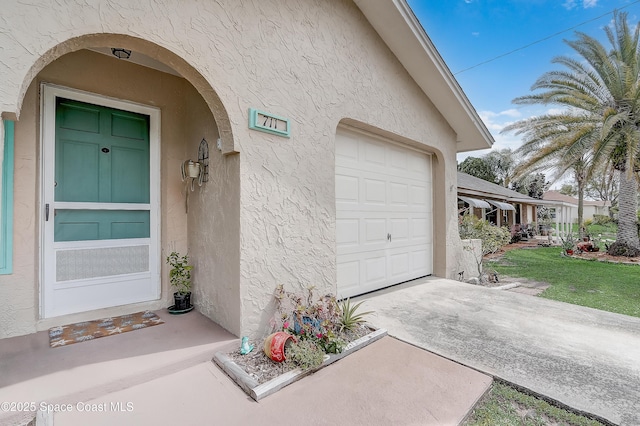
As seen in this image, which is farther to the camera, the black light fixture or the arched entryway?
the black light fixture

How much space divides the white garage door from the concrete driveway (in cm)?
69

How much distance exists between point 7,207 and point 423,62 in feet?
23.5

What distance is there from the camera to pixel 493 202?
20406 millimetres

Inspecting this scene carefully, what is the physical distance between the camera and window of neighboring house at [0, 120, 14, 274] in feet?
10.5

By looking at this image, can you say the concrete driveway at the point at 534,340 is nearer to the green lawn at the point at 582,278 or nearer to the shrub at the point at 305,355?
the shrub at the point at 305,355

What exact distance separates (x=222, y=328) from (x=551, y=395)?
12.1ft

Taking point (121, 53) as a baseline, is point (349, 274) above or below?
below

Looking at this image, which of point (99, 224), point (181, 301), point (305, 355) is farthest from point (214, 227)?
point (305, 355)

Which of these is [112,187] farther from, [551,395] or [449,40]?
[449,40]

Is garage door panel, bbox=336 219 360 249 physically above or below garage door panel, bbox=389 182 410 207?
below

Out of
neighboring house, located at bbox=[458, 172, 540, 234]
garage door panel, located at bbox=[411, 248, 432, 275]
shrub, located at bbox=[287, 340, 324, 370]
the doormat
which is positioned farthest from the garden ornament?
neighboring house, located at bbox=[458, 172, 540, 234]

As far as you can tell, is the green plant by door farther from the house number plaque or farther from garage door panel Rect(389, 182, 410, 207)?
garage door panel Rect(389, 182, 410, 207)

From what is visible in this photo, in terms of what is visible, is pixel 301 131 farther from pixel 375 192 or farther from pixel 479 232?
pixel 479 232

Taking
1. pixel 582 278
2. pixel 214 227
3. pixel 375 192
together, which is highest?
pixel 375 192
